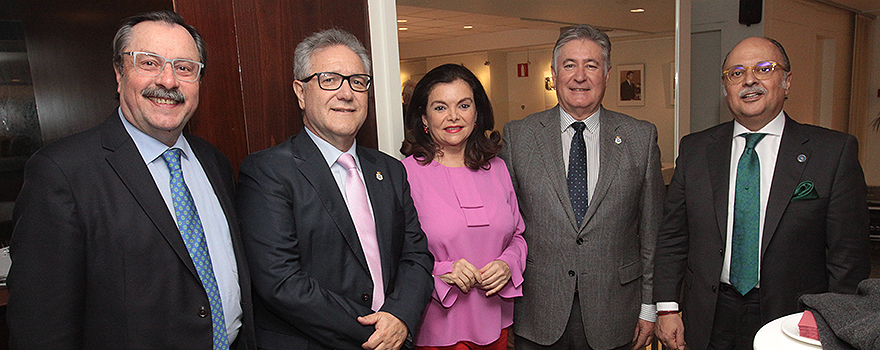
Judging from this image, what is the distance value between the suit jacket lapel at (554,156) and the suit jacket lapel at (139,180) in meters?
1.47

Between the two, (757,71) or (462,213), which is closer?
→ (757,71)

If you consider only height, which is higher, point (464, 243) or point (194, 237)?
point (194, 237)

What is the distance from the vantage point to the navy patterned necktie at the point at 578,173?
239 centimetres

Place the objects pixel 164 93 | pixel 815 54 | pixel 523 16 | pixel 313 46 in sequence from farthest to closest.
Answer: pixel 815 54
pixel 523 16
pixel 313 46
pixel 164 93

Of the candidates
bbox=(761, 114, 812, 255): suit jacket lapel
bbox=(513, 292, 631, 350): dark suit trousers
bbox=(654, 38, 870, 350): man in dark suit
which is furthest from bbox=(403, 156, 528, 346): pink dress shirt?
bbox=(761, 114, 812, 255): suit jacket lapel

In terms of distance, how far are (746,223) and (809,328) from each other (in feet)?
4.85

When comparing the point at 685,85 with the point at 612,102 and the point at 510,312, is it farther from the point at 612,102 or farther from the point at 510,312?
the point at 510,312

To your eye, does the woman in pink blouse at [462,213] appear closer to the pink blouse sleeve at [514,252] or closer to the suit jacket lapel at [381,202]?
the pink blouse sleeve at [514,252]

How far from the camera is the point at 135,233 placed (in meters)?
1.50

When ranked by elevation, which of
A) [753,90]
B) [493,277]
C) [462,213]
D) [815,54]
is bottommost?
[493,277]

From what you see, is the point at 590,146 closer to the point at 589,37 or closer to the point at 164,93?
the point at 589,37

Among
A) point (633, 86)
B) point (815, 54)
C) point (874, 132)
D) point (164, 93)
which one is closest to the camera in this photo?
point (164, 93)

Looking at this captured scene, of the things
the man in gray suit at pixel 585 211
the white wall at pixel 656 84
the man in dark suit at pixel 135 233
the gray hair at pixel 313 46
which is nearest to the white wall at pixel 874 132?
the white wall at pixel 656 84

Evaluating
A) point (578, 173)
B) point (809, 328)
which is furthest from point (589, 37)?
point (809, 328)
